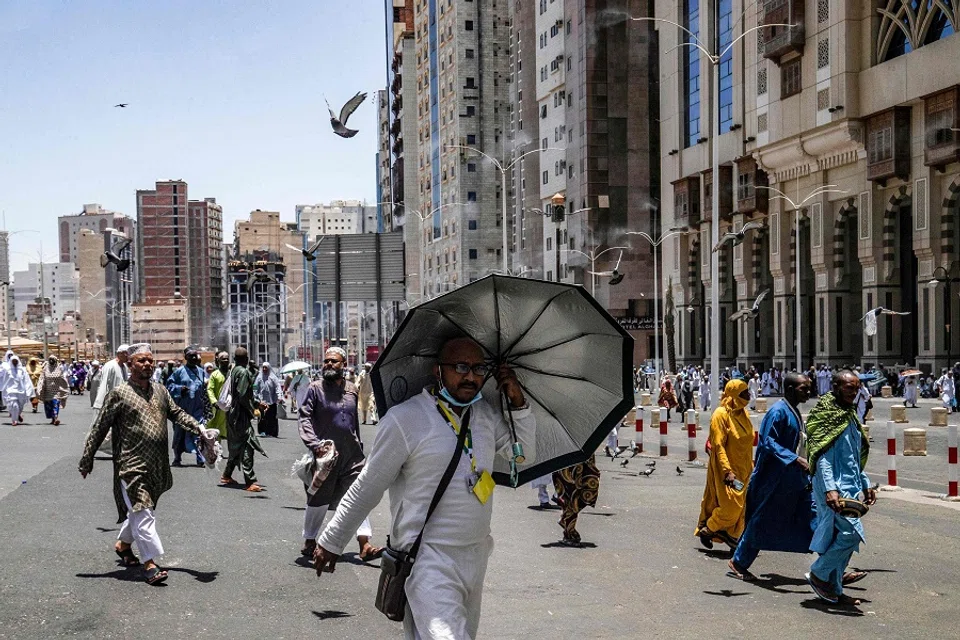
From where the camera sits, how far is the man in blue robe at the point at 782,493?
8828 mm

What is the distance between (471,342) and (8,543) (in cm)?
712

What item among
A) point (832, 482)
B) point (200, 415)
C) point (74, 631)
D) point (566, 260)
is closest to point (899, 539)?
point (832, 482)

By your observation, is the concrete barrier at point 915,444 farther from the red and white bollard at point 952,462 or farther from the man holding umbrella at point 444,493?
the man holding umbrella at point 444,493

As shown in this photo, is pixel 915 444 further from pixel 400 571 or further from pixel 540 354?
pixel 400 571

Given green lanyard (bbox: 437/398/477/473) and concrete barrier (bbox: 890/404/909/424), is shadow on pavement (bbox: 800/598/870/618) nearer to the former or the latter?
green lanyard (bbox: 437/398/477/473)

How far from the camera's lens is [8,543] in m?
10.5

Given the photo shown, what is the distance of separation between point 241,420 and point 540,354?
10847 mm

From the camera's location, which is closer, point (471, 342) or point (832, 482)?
point (471, 342)

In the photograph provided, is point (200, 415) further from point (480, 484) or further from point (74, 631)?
point (480, 484)

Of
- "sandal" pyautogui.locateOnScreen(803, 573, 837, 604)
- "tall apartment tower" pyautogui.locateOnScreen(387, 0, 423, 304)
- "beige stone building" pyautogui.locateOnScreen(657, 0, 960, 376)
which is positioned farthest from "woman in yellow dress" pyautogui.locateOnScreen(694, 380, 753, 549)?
"tall apartment tower" pyautogui.locateOnScreen(387, 0, 423, 304)

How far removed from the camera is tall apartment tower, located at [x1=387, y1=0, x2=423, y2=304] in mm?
129125

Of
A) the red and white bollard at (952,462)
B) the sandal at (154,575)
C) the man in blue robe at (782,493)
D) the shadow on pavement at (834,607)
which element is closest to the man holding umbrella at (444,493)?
the shadow on pavement at (834,607)

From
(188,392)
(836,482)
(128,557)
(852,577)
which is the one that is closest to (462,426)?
(836,482)

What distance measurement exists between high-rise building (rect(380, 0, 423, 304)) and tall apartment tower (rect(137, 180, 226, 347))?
48611 millimetres
